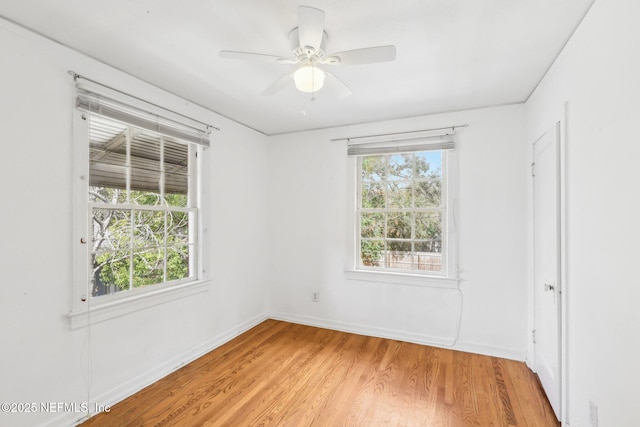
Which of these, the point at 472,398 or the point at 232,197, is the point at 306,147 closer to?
the point at 232,197

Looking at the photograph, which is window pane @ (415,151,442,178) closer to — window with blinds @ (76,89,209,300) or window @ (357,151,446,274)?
window @ (357,151,446,274)

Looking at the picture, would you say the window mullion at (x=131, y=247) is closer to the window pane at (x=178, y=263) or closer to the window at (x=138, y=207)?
the window at (x=138, y=207)

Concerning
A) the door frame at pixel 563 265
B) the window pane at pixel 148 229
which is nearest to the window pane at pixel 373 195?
the door frame at pixel 563 265

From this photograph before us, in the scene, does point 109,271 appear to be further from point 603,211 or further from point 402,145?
point 603,211

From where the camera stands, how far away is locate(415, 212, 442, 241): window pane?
3.22 metres

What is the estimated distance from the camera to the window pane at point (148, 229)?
242 cm

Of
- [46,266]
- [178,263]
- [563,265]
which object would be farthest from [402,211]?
[46,266]

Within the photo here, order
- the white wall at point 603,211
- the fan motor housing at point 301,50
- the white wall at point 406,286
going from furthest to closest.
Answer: the white wall at point 406,286 < the fan motor housing at point 301,50 < the white wall at point 603,211

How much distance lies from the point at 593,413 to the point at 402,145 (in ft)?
8.54

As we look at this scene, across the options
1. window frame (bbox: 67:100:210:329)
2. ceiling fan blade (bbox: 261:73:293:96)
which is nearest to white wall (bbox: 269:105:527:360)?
ceiling fan blade (bbox: 261:73:293:96)

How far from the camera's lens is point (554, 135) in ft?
6.55

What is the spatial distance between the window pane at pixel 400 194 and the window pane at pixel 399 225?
11 cm

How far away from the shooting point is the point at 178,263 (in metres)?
2.79

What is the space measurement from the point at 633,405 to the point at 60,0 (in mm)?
3284
